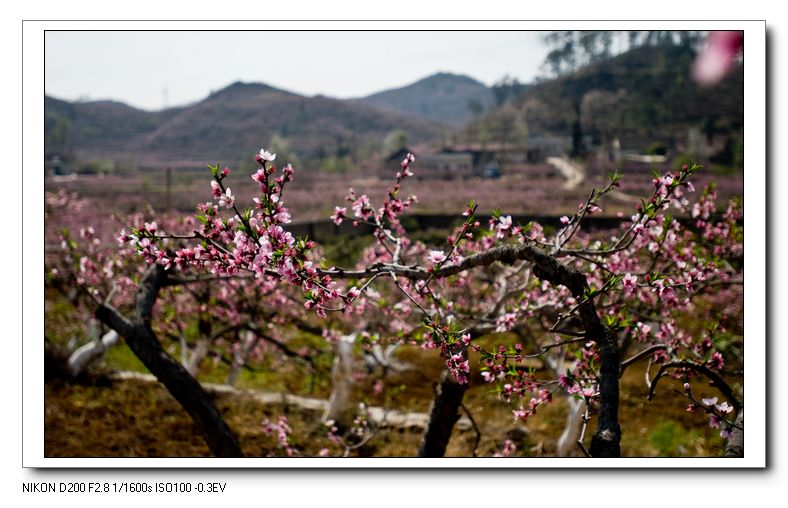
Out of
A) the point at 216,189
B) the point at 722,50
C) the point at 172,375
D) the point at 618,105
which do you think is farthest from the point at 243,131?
the point at 216,189

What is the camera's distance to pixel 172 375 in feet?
8.46

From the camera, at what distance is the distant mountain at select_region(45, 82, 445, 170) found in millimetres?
11078

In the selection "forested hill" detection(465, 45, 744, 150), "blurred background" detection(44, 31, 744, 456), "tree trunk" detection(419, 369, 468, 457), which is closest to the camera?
"tree trunk" detection(419, 369, 468, 457)

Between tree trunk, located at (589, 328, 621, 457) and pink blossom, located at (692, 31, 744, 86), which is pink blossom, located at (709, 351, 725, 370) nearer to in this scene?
tree trunk, located at (589, 328, 621, 457)

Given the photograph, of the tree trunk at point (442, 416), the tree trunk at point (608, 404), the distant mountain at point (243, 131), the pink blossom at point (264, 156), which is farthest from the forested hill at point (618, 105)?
the pink blossom at point (264, 156)

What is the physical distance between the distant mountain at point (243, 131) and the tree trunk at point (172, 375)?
24.2ft

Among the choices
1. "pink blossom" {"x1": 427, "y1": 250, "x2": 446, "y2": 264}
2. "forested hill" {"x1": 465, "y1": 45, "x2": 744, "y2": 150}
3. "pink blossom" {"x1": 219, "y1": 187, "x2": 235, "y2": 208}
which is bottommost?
"pink blossom" {"x1": 427, "y1": 250, "x2": 446, "y2": 264}

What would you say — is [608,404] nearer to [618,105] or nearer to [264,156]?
[264,156]

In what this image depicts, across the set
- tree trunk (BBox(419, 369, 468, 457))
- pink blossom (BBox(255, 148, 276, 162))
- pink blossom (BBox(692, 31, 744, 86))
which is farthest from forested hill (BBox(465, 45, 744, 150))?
pink blossom (BBox(255, 148, 276, 162))

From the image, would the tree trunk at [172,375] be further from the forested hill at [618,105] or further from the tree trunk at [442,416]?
the forested hill at [618,105]

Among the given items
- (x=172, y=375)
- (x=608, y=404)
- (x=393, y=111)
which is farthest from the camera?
(x=393, y=111)

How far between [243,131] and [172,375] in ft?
52.2

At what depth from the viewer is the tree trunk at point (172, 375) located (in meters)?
2.58

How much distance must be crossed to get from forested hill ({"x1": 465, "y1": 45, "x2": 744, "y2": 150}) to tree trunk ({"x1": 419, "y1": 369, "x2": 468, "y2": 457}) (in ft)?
20.9
